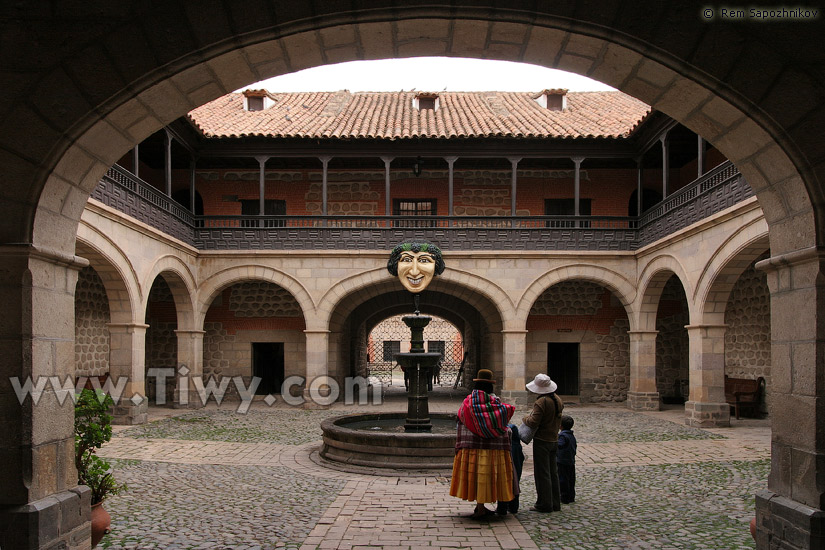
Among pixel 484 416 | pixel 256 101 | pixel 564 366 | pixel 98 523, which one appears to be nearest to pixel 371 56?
pixel 484 416

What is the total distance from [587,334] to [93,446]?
50.1 ft

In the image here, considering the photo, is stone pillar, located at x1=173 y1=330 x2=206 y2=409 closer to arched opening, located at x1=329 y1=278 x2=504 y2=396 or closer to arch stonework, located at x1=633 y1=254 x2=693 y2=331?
arched opening, located at x1=329 y1=278 x2=504 y2=396

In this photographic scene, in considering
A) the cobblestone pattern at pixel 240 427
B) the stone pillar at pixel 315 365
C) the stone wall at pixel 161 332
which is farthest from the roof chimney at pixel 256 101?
the cobblestone pattern at pixel 240 427

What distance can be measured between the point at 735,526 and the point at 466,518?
2415 millimetres

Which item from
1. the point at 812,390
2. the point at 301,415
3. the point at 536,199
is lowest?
the point at 301,415

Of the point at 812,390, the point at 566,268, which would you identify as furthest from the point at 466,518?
the point at 566,268

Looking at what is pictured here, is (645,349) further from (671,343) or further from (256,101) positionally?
(256,101)

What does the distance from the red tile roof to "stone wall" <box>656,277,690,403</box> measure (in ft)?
16.5

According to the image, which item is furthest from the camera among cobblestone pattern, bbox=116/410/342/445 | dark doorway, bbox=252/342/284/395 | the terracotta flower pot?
dark doorway, bbox=252/342/284/395

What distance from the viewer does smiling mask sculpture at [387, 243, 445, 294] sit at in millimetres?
10320

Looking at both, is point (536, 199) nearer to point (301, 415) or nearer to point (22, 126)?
point (301, 415)

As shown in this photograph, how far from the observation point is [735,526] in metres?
5.66

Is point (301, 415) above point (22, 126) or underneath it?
underneath

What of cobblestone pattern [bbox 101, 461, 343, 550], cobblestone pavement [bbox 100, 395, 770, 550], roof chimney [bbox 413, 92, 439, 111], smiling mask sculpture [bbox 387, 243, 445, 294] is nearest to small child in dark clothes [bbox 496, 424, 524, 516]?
Result: cobblestone pavement [bbox 100, 395, 770, 550]
